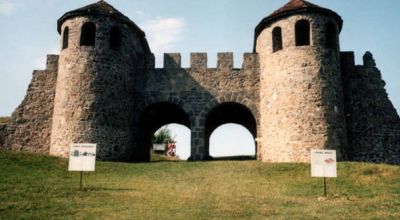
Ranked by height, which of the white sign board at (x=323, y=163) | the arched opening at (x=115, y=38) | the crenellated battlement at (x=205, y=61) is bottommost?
the white sign board at (x=323, y=163)

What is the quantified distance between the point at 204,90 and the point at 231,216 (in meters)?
13.4

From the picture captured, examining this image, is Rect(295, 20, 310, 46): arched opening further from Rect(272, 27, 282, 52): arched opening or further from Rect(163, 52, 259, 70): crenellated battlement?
Rect(163, 52, 259, 70): crenellated battlement

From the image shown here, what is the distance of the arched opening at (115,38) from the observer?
68.9ft

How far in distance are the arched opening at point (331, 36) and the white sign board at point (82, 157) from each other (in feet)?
41.3

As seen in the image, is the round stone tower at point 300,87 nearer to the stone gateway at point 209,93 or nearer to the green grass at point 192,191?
the stone gateway at point 209,93

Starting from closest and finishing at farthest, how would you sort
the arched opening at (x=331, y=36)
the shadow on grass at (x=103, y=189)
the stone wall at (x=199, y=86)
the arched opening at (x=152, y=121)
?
the shadow on grass at (x=103, y=189) → the arched opening at (x=331, y=36) → the stone wall at (x=199, y=86) → the arched opening at (x=152, y=121)

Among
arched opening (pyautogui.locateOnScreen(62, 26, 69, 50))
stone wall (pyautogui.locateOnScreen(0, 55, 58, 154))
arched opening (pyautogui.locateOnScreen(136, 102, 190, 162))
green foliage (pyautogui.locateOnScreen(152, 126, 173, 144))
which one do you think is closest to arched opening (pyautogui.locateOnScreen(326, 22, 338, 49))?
arched opening (pyautogui.locateOnScreen(136, 102, 190, 162))

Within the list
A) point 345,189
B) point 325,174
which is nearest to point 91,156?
point 325,174

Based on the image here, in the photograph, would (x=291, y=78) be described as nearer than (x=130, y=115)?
Yes

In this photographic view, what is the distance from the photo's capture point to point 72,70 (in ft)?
65.0

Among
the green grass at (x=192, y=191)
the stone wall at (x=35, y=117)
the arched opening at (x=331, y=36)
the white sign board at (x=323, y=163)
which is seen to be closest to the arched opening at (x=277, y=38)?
the arched opening at (x=331, y=36)

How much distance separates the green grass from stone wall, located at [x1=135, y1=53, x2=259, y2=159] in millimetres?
3924

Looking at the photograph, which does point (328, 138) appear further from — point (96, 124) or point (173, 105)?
point (96, 124)

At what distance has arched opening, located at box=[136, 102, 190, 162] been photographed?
73.1 feet
